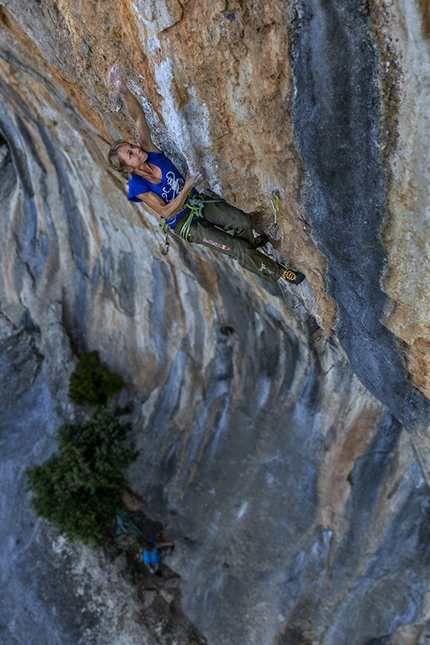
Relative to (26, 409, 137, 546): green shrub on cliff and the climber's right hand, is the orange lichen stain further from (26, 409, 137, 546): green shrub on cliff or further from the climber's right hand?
(26, 409, 137, 546): green shrub on cliff

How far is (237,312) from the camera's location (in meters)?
8.09

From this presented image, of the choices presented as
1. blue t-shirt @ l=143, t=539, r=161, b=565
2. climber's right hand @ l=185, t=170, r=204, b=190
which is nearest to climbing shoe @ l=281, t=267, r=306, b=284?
climber's right hand @ l=185, t=170, r=204, b=190

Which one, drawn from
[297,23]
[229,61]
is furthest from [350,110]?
[229,61]

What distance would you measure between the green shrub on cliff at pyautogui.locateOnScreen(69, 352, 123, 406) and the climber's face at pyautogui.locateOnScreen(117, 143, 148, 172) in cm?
632

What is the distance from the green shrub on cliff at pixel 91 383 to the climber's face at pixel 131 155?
249 inches

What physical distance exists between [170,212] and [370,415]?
14.1 feet

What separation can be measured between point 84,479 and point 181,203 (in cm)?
629

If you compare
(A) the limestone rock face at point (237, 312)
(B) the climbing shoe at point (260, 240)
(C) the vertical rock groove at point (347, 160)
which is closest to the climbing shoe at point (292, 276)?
(A) the limestone rock face at point (237, 312)

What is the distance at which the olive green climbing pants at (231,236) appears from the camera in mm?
5141

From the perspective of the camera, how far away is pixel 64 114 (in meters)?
6.75

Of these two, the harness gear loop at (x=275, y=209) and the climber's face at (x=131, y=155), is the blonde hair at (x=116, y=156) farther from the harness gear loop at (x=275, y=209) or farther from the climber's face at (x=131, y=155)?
the harness gear loop at (x=275, y=209)

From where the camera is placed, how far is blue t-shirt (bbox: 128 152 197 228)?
463cm

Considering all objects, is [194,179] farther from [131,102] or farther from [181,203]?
[131,102]

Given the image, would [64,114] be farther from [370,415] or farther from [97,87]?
[370,415]
